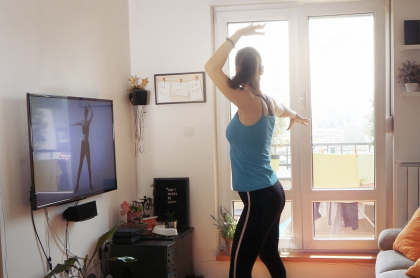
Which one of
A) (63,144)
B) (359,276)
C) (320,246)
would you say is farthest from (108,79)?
(359,276)

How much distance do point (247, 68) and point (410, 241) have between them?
1.42m

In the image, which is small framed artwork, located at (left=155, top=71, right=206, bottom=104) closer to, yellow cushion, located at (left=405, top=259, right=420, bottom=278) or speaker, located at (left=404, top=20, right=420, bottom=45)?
speaker, located at (left=404, top=20, right=420, bottom=45)

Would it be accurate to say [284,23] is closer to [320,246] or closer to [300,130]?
[300,130]

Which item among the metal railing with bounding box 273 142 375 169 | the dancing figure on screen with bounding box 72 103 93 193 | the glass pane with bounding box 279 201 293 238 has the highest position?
the dancing figure on screen with bounding box 72 103 93 193

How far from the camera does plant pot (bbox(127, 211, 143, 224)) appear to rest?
329 centimetres

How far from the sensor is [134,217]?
3.32 meters

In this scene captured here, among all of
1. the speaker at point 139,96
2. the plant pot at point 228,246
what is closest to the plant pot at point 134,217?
the plant pot at point 228,246

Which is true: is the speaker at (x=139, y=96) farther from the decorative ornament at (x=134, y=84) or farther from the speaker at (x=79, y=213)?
the speaker at (x=79, y=213)

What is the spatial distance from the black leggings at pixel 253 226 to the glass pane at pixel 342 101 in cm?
142

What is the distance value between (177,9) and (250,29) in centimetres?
146

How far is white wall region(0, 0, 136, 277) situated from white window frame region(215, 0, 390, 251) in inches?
33.4

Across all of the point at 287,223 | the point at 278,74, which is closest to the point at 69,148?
the point at 278,74

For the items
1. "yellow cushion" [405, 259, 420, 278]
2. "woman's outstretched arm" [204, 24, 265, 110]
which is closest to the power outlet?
"woman's outstretched arm" [204, 24, 265, 110]

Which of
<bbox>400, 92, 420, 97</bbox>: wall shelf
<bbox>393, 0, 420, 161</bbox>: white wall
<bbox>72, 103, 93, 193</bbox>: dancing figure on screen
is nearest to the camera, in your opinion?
<bbox>72, 103, 93, 193</bbox>: dancing figure on screen
